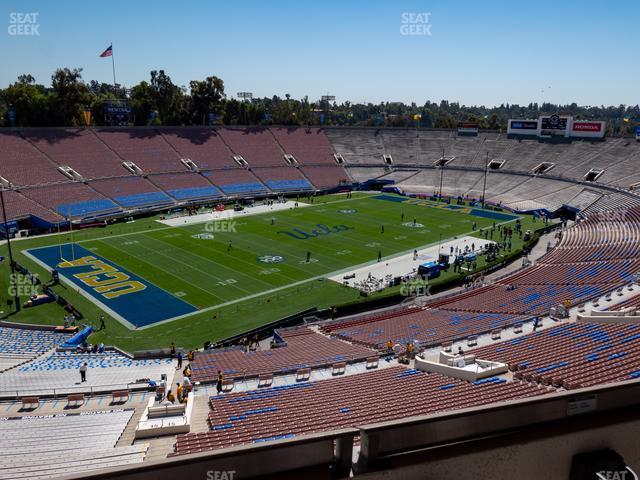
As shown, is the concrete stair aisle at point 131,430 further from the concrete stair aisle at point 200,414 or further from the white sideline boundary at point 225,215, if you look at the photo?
the white sideline boundary at point 225,215

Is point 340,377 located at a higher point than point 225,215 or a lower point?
higher

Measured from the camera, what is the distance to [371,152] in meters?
88.9

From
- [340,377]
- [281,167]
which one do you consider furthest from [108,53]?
[340,377]

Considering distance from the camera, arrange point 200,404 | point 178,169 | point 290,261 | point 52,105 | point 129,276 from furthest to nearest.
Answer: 1. point 52,105
2. point 178,169
3. point 290,261
4. point 129,276
5. point 200,404

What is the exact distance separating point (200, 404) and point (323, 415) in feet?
19.5

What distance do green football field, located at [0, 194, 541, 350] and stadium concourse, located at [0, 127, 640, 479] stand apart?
3337 mm

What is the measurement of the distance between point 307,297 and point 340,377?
1594cm

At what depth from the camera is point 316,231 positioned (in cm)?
5219

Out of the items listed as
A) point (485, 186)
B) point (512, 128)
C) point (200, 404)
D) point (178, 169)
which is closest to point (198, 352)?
point (200, 404)

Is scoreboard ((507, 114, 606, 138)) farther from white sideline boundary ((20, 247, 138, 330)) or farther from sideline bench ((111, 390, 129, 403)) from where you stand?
sideline bench ((111, 390, 129, 403))

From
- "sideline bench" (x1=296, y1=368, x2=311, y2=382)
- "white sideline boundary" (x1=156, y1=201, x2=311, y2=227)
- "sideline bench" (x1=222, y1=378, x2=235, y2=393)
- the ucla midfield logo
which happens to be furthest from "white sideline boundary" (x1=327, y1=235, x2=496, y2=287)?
"white sideline boundary" (x1=156, y1=201, x2=311, y2=227)

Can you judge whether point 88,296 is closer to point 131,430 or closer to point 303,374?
point 303,374

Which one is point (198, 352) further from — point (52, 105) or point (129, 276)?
point (52, 105)

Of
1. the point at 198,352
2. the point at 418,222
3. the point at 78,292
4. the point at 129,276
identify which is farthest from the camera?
the point at 418,222
